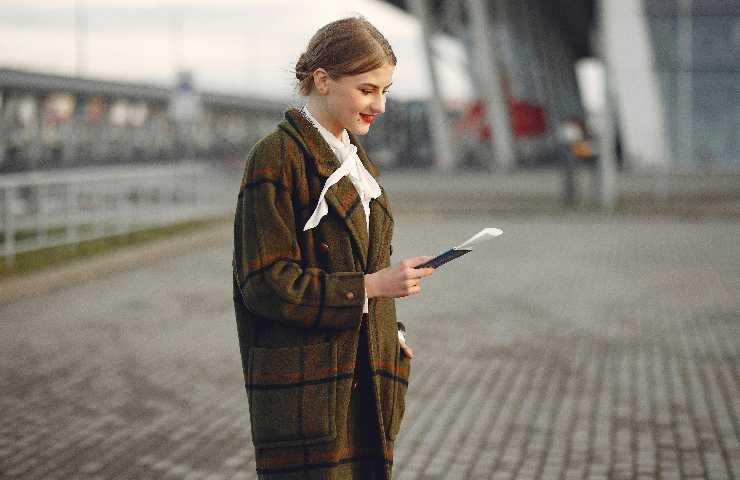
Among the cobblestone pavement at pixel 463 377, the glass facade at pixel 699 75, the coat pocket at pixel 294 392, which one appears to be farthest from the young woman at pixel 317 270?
the glass facade at pixel 699 75

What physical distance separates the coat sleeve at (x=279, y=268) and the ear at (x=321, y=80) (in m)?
0.17

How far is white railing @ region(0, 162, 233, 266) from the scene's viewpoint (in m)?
12.2

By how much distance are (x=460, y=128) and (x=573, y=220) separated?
22.3 metres

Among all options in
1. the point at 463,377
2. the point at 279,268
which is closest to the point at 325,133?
the point at 279,268

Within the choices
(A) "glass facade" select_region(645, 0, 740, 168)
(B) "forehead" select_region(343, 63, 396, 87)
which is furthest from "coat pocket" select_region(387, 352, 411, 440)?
(A) "glass facade" select_region(645, 0, 740, 168)

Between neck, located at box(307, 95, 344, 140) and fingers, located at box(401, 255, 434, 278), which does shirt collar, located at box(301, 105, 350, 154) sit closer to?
neck, located at box(307, 95, 344, 140)

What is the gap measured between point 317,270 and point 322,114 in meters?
0.39

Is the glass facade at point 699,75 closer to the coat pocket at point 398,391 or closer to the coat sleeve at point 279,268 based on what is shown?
the coat pocket at point 398,391

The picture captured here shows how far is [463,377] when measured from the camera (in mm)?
6727

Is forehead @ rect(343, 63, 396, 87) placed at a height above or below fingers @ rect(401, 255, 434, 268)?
above

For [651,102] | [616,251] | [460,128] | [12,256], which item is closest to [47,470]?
[12,256]

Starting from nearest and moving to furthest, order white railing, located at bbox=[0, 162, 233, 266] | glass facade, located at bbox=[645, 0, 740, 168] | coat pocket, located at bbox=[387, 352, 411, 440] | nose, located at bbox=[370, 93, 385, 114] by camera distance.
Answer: nose, located at bbox=[370, 93, 385, 114]
coat pocket, located at bbox=[387, 352, 411, 440]
white railing, located at bbox=[0, 162, 233, 266]
glass facade, located at bbox=[645, 0, 740, 168]

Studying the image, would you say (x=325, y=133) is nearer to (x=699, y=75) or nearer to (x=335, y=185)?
(x=335, y=185)

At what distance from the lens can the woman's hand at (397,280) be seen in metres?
2.31
